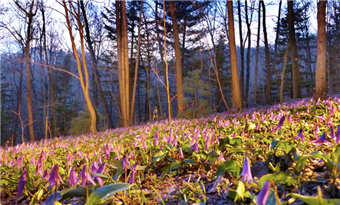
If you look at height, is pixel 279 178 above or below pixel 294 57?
below

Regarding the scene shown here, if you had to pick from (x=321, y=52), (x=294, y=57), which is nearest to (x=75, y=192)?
(x=321, y=52)

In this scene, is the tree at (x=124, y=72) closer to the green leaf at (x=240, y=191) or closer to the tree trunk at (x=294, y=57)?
the tree trunk at (x=294, y=57)

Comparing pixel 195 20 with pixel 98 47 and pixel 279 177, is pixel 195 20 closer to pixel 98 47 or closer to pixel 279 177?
pixel 98 47

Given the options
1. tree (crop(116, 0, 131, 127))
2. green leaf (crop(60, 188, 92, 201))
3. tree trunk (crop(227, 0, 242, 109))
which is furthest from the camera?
tree (crop(116, 0, 131, 127))

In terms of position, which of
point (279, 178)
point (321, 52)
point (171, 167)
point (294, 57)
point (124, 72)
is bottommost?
point (171, 167)

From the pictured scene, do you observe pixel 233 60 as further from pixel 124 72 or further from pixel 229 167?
pixel 229 167

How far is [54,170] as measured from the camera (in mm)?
1278

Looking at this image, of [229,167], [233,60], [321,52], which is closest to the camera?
[229,167]

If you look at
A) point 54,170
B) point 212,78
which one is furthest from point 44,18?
point 54,170

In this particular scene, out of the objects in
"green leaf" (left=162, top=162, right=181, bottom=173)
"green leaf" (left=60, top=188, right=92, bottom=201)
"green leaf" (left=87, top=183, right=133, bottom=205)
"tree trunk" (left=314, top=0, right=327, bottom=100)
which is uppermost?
"tree trunk" (left=314, top=0, right=327, bottom=100)

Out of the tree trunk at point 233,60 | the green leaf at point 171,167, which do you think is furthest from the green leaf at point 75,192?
the tree trunk at point 233,60

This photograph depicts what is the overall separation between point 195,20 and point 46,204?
64.8 feet

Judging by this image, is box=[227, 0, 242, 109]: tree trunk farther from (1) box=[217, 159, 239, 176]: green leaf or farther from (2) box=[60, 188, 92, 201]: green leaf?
(2) box=[60, 188, 92, 201]: green leaf

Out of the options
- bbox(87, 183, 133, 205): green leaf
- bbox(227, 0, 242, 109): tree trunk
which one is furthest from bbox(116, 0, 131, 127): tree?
bbox(87, 183, 133, 205): green leaf
